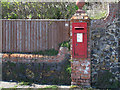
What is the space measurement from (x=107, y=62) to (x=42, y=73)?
235cm

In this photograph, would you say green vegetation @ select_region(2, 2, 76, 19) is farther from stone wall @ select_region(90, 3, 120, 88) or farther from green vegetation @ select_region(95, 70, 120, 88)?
green vegetation @ select_region(95, 70, 120, 88)

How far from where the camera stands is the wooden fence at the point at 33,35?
713cm

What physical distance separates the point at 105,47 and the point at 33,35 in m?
2.88

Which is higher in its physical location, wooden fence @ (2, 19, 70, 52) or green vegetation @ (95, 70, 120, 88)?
wooden fence @ (2, 19, 70, 52)

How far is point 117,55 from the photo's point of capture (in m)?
6.16

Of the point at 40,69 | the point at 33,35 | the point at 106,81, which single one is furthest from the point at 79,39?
the point at 33,35

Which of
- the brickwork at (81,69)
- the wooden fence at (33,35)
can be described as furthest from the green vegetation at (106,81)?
the wooden fence at (33,35)

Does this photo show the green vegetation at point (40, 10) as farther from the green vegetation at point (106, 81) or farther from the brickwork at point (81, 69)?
the green vegetation at point (106, 81)

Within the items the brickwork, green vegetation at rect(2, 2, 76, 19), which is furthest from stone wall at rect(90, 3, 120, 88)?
green vegetation at rect(2, 2, 76, 19)

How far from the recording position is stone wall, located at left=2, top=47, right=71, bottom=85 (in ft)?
21.2

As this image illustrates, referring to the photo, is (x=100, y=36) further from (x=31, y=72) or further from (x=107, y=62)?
(x=31, y=72)

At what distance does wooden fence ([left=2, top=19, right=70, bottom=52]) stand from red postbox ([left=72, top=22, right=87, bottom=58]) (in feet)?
4.81

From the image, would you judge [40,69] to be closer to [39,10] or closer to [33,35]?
[33,35]

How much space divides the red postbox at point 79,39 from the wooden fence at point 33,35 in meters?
A: 1.47
